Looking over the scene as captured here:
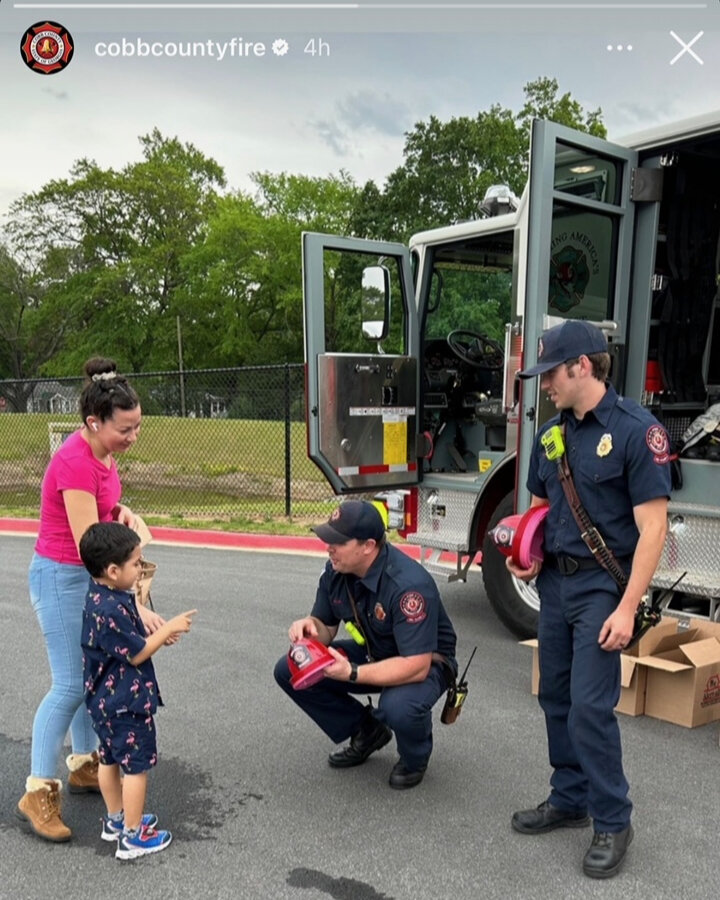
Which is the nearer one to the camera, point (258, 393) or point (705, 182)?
point (705, 182)

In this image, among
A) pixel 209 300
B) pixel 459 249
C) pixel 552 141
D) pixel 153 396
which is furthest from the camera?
pixel 209 300

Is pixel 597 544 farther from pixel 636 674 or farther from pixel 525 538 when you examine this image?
pixel 636 674

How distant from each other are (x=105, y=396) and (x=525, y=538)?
5.09 feet

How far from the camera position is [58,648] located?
293 cm

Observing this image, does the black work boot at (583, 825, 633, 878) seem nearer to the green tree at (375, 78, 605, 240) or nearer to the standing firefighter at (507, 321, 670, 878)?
the standing firefighter at (507, 321, 670, 878)

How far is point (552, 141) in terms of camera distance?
14.3 ft

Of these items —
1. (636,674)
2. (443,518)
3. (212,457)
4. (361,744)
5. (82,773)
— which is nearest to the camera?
(82,773)

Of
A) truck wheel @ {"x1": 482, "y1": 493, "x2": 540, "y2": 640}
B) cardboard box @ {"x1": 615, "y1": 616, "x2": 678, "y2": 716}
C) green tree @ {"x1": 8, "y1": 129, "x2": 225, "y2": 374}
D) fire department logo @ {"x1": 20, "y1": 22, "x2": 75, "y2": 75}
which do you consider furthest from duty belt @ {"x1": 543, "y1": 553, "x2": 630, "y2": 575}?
green tree @ {"x1": 8, "y1": 129, "x2": 225, "y2": 374}

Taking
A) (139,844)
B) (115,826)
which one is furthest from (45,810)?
(139,844)

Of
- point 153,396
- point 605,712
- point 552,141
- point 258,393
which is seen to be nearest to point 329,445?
point 552,141

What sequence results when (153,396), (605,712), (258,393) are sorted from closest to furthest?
(605,712), (258,393), (153,396)

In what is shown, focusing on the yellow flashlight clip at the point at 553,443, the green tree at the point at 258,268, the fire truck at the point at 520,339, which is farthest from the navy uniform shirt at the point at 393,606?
the green tree at the point at 258,268

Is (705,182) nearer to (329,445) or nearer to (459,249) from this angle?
(459,249)

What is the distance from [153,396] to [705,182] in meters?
10.9
